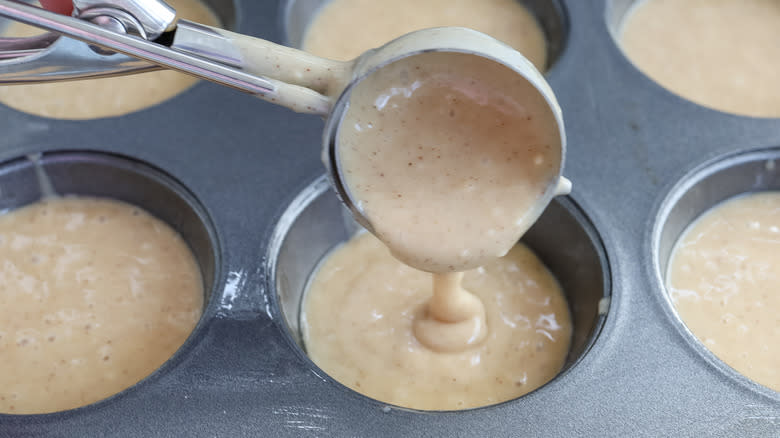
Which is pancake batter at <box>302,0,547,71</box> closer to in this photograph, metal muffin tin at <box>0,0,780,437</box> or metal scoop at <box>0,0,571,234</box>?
metal muffin tin at <box>0,0,780,437</box>

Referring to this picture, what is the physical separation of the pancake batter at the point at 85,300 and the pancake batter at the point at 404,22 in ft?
2.39

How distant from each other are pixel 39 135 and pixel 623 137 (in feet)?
4.16

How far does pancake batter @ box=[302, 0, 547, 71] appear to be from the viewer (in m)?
2.13

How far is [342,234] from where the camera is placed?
1.81m

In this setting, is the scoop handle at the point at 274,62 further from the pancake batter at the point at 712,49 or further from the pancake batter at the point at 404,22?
the pancake batter at the point at 712,49

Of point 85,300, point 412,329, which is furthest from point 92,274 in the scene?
point 412,329

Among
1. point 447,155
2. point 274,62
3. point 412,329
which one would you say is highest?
point 274,62

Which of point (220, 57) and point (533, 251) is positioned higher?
point (220, 57)

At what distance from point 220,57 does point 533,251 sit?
0.90 metres

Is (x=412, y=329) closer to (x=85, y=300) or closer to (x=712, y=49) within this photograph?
(x=85, y=300)

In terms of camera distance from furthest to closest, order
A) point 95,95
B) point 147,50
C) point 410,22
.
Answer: point 410,22
point 95,95
point 147,50

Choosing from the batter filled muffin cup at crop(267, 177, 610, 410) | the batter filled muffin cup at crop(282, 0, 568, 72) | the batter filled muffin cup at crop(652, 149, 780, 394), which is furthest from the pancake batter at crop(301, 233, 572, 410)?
the batter filled muffin cup at crop(282, 0, 568, 72)

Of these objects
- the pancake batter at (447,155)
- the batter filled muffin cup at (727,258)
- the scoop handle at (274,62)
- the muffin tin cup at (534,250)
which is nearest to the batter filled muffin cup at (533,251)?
the muffin tin cup at (534,250)

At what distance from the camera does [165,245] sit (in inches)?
67.7
